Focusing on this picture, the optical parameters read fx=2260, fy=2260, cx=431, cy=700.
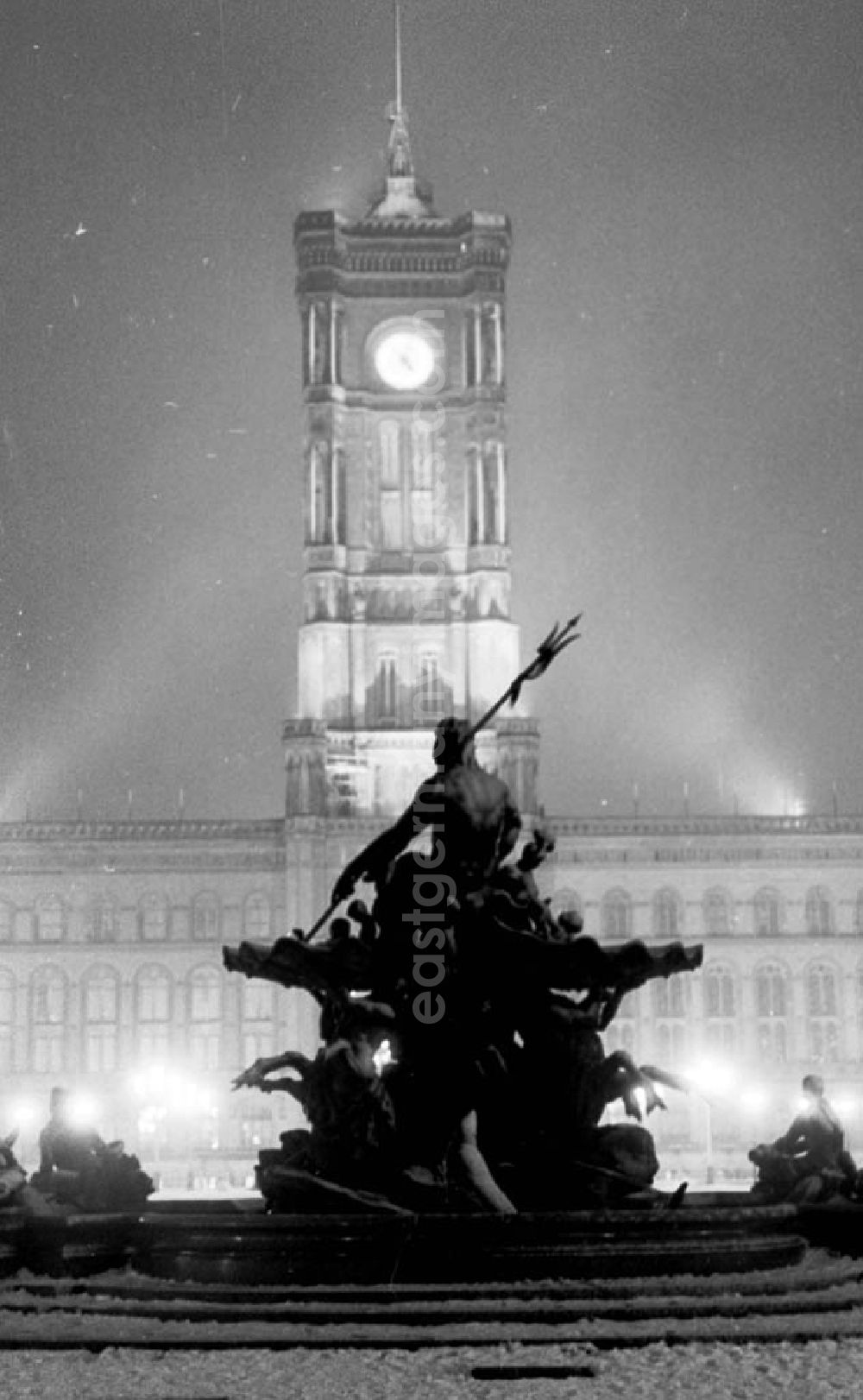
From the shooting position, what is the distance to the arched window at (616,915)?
77.8 m

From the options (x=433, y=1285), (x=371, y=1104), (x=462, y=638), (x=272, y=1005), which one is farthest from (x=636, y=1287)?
(x=462, y=638)

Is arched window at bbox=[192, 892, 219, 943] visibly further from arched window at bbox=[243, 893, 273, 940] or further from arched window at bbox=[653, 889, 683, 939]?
arched window at bbox=[653, 889, 683, 939]

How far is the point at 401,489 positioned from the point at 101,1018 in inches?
918

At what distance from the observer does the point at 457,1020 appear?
16.9m

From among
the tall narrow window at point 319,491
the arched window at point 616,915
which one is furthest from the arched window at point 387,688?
the arched window at point 616,915

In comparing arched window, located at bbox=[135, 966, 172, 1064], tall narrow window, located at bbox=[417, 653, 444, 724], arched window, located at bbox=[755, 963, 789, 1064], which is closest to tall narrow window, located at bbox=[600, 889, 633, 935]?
arched window, located at bbox=[755, 963, 789, 1064]

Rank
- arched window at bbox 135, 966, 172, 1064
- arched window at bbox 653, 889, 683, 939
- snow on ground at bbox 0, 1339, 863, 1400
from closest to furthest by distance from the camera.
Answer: snow on ground at bbox 0, 1339, 863, 1400
arched window at bbox 135, 966, 172, 1064
arched window at bbox 653, 889, 683, 939

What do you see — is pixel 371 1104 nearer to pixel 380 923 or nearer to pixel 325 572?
pixel 380 923

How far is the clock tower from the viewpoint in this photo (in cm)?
8250

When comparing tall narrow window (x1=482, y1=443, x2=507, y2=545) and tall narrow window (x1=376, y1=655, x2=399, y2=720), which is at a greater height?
tall narrow window (x1=482, y1=443, x2=507, y2=545)

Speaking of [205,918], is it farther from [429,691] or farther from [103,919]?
[429,691]

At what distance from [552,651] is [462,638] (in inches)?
2552

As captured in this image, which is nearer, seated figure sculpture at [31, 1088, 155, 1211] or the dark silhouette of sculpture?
the dark silhouette of sculpture

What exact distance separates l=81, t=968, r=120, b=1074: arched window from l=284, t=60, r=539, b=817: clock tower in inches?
430
